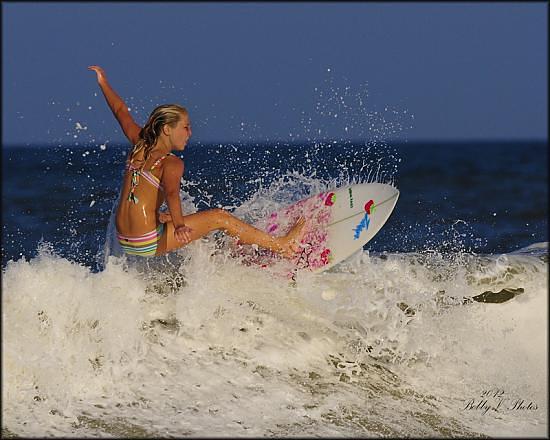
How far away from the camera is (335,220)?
579 centimetres

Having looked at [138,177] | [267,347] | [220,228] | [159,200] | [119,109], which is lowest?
[267,347]

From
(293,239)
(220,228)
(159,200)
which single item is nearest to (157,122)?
(159,200)

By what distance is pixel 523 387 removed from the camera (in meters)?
4.86

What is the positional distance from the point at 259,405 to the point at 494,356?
1765mm

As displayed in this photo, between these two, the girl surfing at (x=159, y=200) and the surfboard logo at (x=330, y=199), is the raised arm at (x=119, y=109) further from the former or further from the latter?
the surfboard logo at (x=330, y=199)

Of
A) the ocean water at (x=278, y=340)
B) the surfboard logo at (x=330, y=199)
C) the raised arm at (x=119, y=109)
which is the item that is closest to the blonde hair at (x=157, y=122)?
the raised arm at (x=119, y=109)

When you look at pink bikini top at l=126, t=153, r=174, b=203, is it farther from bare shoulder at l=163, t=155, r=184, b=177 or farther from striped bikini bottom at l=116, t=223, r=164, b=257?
striped bikini bottom at l=116, t=223, r=164, b=257

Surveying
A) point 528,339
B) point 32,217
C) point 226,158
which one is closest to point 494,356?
point 528,339

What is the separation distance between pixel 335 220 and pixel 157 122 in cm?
156

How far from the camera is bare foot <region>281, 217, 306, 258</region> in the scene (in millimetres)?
5375

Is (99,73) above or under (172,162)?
above

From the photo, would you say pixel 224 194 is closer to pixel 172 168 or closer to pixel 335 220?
pixel 335 220

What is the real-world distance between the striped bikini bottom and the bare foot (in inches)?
34.1

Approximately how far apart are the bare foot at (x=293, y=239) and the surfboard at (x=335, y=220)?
1.4 inches
